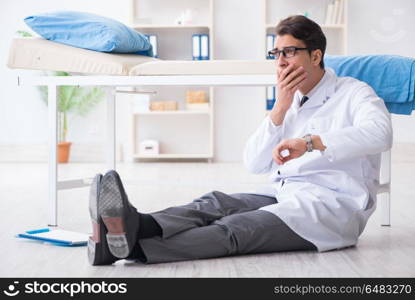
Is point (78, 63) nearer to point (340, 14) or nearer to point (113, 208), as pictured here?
point (113, 208)

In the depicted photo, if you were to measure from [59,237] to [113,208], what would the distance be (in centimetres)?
63

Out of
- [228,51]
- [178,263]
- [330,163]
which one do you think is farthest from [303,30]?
[228,51]

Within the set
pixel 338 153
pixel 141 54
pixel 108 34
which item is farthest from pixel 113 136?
pixel 338 153

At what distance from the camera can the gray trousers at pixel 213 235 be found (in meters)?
1.92

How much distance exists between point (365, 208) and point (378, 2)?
396 centimetres

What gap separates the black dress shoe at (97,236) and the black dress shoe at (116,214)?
0.08 ft

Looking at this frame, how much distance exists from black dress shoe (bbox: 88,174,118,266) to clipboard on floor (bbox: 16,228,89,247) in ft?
1.19

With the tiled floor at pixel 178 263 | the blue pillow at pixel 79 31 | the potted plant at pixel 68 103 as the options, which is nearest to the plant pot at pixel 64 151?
the potted plant at pixel 68 103

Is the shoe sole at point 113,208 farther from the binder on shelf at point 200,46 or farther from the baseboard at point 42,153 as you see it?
the baseboard at point 42,153

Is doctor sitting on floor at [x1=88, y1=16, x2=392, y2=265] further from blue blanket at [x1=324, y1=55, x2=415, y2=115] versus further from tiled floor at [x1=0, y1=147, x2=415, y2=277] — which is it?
blue blanket at [x1=324, y1=55, x2=415, y2=115]

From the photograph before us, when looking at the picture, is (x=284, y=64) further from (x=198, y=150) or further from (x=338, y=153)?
(x=198, y=150)

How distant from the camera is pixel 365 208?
85.0 inches

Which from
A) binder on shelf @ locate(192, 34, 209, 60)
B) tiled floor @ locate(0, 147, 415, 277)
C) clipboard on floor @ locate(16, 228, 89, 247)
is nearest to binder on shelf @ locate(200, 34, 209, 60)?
binder on shelf @ locate(192, 34, 209, 60)

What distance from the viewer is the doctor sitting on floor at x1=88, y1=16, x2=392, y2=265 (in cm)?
189
